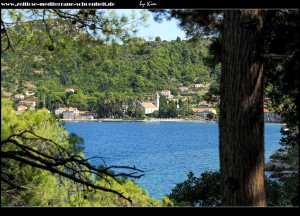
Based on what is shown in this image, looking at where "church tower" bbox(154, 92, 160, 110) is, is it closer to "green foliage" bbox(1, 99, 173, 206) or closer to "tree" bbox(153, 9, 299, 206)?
"green foliage" bbox(1, 99, 173, 206)

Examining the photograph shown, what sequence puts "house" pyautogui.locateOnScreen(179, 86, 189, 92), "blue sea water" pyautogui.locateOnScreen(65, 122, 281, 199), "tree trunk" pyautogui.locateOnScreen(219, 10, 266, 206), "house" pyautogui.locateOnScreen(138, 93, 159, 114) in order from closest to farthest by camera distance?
"tree trunk" pyautogui.locateOnScreen(219, 10, 266, 206) < "blue sea water" pyautogui.locateOnScreen(65, 122, 281, 199) < "house" pyautogui.locateOnScreen(138, 93, 159, 114) < "house" pyautogui.locateOnScreen(179, 86, 189, 92)

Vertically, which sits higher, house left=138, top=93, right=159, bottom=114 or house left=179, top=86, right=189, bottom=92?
house left=179, top=86, right=189, bottom=92

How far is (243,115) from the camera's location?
2.04 meters

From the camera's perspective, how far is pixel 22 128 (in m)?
4.56

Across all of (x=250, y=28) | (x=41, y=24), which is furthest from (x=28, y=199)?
(x=250, y=28)

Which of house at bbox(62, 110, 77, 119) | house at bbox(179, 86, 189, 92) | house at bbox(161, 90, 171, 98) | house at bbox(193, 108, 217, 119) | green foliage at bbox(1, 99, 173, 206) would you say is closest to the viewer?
green foliage at bbox(1, 99, 173, 206)

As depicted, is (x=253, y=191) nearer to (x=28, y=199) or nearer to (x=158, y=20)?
(x=158, y=20)

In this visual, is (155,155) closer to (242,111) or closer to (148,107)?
(148,107)

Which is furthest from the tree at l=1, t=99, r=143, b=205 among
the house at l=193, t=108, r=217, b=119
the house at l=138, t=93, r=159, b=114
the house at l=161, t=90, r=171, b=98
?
the house at l=193, t=108, r=217, b=119

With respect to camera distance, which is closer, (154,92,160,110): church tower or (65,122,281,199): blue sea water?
(65,122,281,199): blue sea water

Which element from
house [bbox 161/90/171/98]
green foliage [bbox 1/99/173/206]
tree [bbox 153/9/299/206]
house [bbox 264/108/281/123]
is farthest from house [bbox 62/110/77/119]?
house [bbox 161/90/171/98]

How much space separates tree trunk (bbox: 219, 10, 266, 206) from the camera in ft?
6.70

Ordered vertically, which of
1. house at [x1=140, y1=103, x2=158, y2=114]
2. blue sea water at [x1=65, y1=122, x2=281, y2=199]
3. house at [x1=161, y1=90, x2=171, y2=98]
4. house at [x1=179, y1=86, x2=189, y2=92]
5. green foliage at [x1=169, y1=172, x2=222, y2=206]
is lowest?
blue sea water at [x1=65, y1=122, x2=281, y2=199]

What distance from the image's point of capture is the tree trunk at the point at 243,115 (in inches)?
80.4
